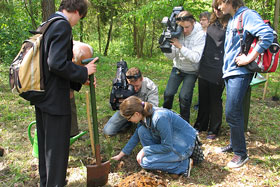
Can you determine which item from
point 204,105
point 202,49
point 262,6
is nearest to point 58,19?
point 202,49

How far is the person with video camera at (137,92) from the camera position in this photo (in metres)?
3.54

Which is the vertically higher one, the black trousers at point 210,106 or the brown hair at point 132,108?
the brown hair at point 132,108

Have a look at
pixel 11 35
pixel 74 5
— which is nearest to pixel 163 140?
pixel 74 5

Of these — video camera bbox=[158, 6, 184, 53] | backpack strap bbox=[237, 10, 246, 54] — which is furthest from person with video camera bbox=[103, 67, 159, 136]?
backpack strap bbox=[237, 10, 246, 54]

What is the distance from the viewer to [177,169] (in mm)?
2973

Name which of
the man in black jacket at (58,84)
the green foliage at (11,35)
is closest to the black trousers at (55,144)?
the man in black jacket at (58,84)

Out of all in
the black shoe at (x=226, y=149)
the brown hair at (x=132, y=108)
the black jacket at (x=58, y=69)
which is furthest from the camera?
the black shoe at (x=226, y=149)

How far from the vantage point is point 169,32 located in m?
3.50

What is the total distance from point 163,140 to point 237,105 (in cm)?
95

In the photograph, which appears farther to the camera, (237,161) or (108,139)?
(108,139)

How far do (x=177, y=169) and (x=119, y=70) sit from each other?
1736mm

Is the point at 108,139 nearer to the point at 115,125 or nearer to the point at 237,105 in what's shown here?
the point at 115,125

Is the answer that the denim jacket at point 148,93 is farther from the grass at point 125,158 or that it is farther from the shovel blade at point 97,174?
the shovel blade at point 97,174

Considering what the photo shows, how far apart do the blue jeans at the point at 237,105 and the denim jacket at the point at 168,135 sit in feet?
1.61
